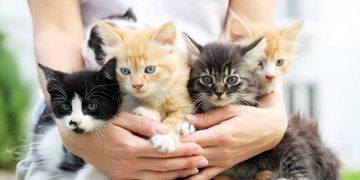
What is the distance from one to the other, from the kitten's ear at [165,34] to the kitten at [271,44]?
10.4 inches

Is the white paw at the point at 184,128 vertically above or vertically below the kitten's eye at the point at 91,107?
below

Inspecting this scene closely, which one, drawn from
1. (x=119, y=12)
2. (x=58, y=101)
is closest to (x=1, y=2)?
(x=119, y=12)

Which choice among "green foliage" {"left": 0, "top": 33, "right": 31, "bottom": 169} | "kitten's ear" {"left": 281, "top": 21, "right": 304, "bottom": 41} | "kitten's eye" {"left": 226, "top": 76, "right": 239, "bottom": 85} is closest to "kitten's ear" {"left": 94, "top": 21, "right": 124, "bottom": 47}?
"kitten's eye" {"left": 226, "top": 76, "right": 239, "bottom": 85}

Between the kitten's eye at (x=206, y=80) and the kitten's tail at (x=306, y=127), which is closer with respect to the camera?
the kitten's eye at (x=206, y=80)

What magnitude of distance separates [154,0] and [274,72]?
481 mm

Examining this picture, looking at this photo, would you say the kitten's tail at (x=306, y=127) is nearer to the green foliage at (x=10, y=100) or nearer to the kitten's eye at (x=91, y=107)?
the kitten's eye at (x=91, y=107)

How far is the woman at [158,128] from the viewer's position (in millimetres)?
1442

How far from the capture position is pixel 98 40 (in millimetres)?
1609

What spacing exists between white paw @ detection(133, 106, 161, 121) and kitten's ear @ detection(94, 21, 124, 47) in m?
0.20

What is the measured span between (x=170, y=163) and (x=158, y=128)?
0.10 meters

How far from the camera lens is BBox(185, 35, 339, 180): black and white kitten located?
1.55m

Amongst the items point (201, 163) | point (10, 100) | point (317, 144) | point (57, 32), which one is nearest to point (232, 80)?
point (201, 163)

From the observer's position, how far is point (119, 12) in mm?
1864

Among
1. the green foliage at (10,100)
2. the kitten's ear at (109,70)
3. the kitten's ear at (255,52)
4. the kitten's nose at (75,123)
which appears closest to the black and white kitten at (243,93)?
the kitten's ear at (255,52)
